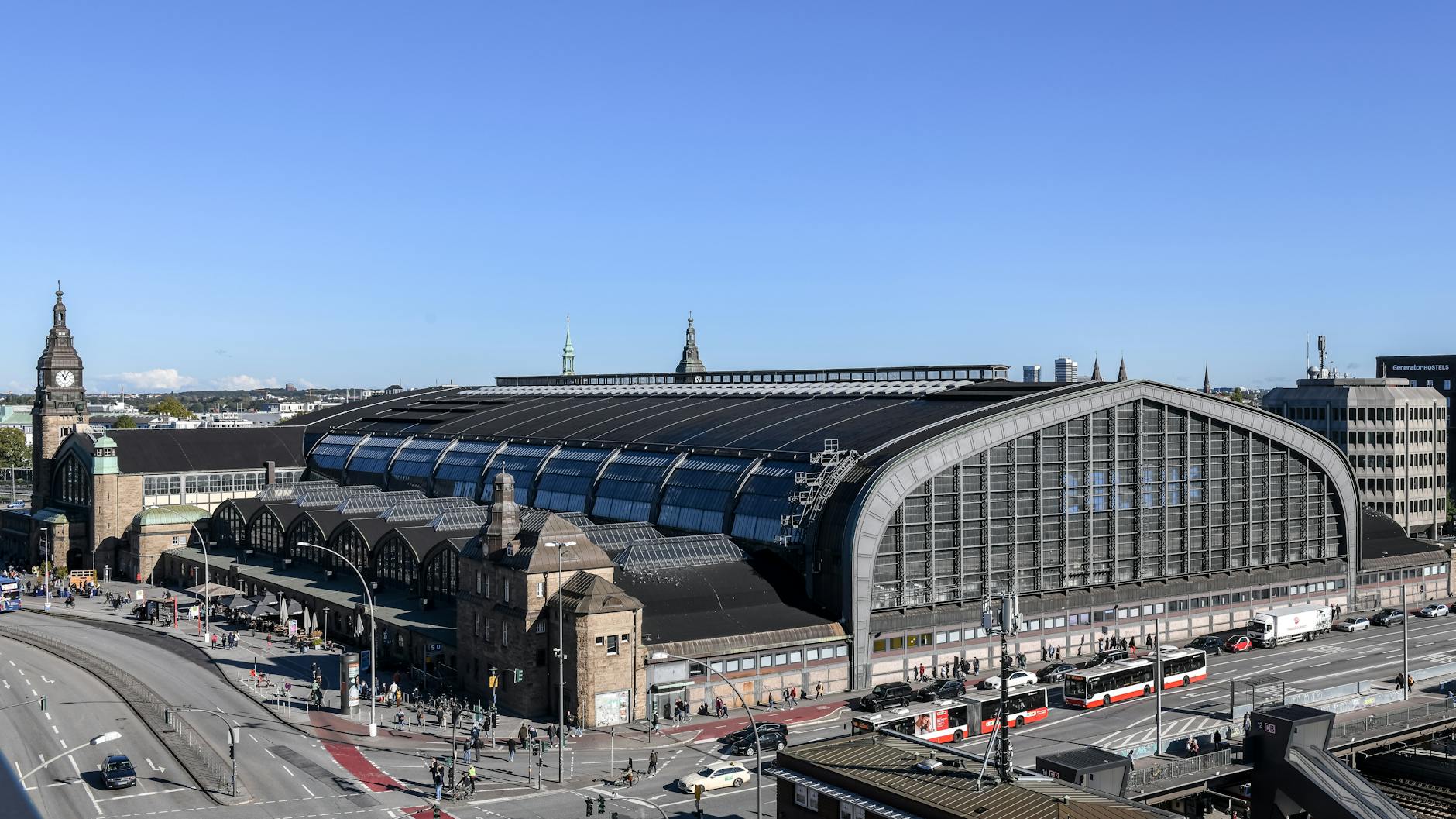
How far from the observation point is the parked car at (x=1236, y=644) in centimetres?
9806

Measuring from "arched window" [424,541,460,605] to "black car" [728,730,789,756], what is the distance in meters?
38.0

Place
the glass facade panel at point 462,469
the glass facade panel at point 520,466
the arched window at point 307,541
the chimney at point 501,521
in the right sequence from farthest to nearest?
the glass facade panel at point 462,469 → the glass facade panel at point 520,466 → the arched window at point 307,541 → the chimney at point 501,521

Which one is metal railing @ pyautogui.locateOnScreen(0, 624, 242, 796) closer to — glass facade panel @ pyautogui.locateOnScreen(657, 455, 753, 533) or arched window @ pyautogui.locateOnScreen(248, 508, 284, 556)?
arched window @ pyautogui.locateOnScreen(248, 508, 284, 556)

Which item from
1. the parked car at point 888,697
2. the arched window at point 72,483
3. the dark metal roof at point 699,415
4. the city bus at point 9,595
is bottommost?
the parked car at point 888,697

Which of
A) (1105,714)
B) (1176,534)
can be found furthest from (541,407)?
(1105,714)

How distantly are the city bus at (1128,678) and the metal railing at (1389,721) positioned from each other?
11197mm

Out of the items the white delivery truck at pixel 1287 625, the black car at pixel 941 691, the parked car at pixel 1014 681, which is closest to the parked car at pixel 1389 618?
the white delivery truck at pixel 1287 625

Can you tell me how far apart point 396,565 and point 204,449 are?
59.0m

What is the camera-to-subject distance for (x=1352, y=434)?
155375 millimetres

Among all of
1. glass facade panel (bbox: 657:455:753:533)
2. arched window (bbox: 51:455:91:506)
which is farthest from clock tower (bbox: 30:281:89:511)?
glass facade panel (bbox: 657:455:753:533)

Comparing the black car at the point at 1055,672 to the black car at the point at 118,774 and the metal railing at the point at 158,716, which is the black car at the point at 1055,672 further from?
the black car at the point at 118,774

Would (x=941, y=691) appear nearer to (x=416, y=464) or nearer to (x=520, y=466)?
(x=520, y=466)

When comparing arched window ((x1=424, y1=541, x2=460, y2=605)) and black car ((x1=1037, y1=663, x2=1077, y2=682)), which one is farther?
arched window ((x1=424, y1=541, x2=460, y2=605))

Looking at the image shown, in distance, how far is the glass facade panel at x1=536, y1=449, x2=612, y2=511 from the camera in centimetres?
11594
